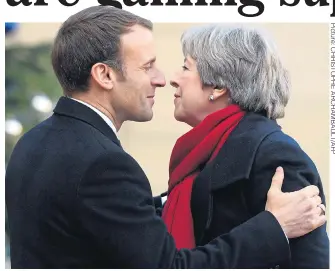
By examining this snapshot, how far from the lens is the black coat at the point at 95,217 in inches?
86.6

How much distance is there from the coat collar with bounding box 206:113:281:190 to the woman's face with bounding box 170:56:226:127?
0.51 ft

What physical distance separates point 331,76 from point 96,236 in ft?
4.20

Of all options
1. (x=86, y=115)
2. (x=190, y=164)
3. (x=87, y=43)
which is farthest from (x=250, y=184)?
(x=87, y=43)

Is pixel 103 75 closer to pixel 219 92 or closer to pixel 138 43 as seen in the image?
pixel 138 43

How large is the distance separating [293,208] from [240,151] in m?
0.27

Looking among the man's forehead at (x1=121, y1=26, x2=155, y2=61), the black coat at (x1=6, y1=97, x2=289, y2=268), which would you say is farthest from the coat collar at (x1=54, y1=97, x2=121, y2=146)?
the man's forehead at (x1=121, y1=26, x2=155, y2=61)

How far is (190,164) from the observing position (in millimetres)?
2572

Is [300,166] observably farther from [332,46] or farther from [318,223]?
[332,46]

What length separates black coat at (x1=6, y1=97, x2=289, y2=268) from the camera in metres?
2.20

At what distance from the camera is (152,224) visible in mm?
2219

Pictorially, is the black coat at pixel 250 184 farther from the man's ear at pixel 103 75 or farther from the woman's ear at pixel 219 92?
the man's ear at pixel 103 75

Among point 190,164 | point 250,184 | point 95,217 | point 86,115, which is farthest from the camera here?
point 190,164

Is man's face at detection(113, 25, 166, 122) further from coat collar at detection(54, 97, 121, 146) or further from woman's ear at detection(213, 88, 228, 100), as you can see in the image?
woman's ear at detection(213, 88, 228, 100)

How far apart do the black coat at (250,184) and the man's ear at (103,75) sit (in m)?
0.44
